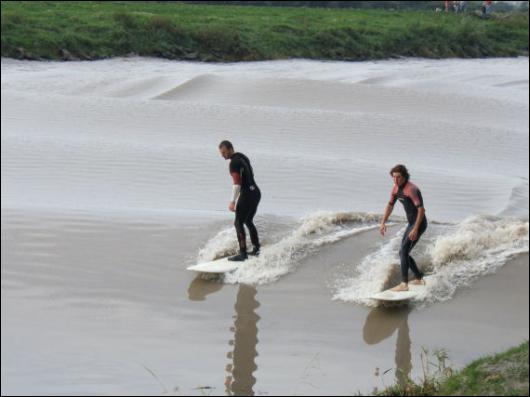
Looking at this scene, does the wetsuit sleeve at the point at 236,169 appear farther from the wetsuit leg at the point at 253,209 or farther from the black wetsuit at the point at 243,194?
the wetsuit leg at the point at 253,209

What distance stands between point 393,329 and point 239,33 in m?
33.9

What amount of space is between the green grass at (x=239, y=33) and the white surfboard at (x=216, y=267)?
25.4 meters

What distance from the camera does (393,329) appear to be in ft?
37.9

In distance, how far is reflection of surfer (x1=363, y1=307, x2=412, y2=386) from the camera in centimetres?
1060

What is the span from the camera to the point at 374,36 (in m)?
49.5

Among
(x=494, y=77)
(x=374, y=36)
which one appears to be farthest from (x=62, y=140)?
(x=374, y=36)

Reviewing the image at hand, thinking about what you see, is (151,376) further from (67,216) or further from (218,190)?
(218,190)

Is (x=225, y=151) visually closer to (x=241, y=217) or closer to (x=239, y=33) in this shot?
(x=241, y=217)

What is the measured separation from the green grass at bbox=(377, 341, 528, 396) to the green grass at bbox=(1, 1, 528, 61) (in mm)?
30923

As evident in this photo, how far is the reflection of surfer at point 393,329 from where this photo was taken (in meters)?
10.6

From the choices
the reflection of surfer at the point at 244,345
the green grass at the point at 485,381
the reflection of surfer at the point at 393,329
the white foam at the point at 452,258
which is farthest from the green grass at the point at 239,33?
the green grass at the point at 485,381

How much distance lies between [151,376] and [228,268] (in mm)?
3818

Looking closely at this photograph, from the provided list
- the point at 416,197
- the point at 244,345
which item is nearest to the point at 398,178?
the point at 416,197

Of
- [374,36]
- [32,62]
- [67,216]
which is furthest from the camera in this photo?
[374,36]
